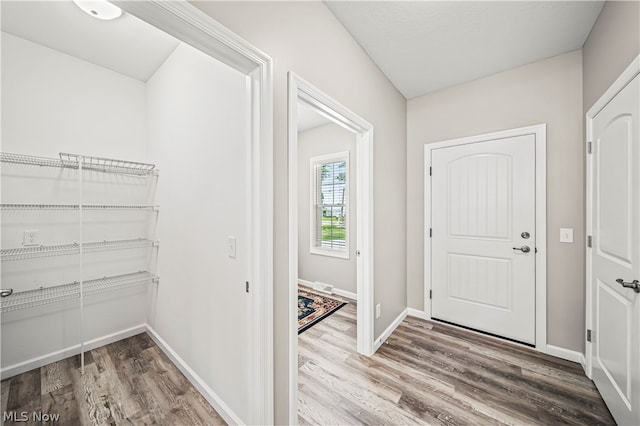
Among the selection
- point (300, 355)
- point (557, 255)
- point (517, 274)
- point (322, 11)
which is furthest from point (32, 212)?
point (557, 255)

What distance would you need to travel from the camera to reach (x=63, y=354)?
7.11 feet

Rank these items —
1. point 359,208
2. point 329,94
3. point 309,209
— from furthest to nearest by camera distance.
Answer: point 309,209 < point 359,208 < point 329,94

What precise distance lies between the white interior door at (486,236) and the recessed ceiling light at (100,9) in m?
2.99

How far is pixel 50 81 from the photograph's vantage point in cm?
210

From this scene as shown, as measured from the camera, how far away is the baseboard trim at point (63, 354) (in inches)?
76.0

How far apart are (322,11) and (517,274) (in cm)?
280

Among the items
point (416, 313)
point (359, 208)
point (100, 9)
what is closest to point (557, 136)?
point (359, 208)

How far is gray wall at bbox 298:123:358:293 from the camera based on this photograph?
3783 millimetres

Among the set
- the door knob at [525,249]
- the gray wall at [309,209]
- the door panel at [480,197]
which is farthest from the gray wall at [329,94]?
the door knob at [525,249]

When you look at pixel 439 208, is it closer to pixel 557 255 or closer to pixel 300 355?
pixel 557 255

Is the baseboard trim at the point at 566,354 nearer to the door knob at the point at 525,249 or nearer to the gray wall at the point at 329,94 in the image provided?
the door knob at the point at 525,249

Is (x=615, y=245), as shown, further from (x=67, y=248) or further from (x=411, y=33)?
(x=67, y=248)

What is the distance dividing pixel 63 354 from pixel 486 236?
4.08m

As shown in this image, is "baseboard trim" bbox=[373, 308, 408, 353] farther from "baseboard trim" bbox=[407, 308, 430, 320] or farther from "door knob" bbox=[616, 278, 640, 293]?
"door knob" bbox=[616, 278, 640, 293]
